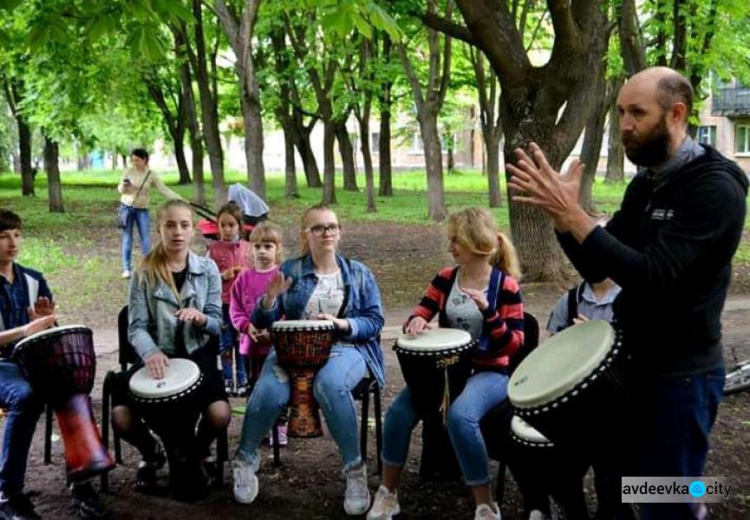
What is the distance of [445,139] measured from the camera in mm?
45938

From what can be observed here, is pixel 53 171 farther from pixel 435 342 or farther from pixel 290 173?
pixel 435 342

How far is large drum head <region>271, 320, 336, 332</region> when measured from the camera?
4359 mm

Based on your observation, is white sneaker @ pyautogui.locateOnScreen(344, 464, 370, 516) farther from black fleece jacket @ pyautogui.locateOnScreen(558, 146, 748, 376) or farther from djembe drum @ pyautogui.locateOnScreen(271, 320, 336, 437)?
black fleece jacket @ pyautogui.locateOnScreen(558, 146, 748, 376)

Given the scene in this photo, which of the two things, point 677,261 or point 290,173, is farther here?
point 290,173

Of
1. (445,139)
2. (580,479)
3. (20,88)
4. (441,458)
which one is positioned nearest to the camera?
(580,479)

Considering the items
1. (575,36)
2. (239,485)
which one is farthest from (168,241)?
(575,36)

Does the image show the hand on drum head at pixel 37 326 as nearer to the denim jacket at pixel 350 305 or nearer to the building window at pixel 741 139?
the denim jacket at pixel 350 305

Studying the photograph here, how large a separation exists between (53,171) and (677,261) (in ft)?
70.7

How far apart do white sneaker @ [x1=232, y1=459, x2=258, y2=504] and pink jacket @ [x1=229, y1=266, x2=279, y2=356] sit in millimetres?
868

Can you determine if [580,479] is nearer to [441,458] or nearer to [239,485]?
[441,458]

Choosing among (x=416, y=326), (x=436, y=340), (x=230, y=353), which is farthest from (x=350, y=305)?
(x=230, y=353)

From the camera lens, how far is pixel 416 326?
428 centimetres

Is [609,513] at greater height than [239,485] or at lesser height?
greater

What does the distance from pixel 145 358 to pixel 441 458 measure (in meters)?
1.69
